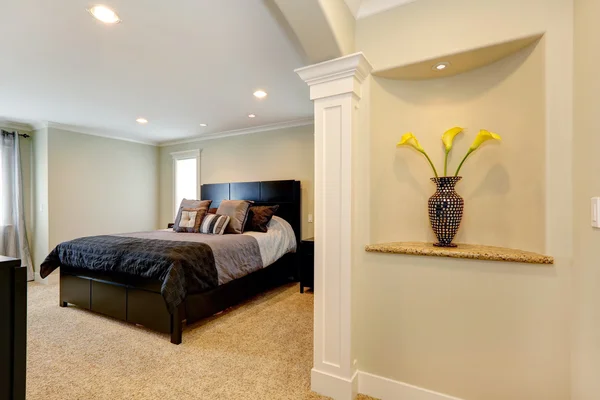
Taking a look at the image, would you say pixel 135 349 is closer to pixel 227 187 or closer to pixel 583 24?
pixel 227 187

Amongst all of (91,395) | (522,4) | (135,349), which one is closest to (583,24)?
(522,4)

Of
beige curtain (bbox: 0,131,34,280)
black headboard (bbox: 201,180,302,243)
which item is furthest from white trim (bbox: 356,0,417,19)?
beige curtain (bbox: 0,131,34,280)

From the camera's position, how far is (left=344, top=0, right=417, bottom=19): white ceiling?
1.75m

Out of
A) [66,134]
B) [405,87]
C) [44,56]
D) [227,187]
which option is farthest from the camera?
[227,187]

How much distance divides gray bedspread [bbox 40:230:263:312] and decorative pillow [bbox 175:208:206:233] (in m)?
0.82

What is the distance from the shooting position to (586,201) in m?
1.25

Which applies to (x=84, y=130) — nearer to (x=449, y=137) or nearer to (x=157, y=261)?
(x=157, y=261)

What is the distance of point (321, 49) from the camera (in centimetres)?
172

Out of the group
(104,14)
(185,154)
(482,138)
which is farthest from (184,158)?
(482,138)

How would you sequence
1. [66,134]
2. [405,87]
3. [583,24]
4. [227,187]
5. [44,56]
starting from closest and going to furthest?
[583,24] < [405,87] < [44,56] < [66,134] < [227,187]

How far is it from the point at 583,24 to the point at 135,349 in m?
3.35

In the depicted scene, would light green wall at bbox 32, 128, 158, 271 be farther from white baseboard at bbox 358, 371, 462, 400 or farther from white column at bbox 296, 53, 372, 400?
white baseboard at bbox 358, 371, 462, 400

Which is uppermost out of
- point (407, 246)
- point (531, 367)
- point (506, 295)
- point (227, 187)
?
point (227, 187)

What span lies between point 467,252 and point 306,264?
2.38m
